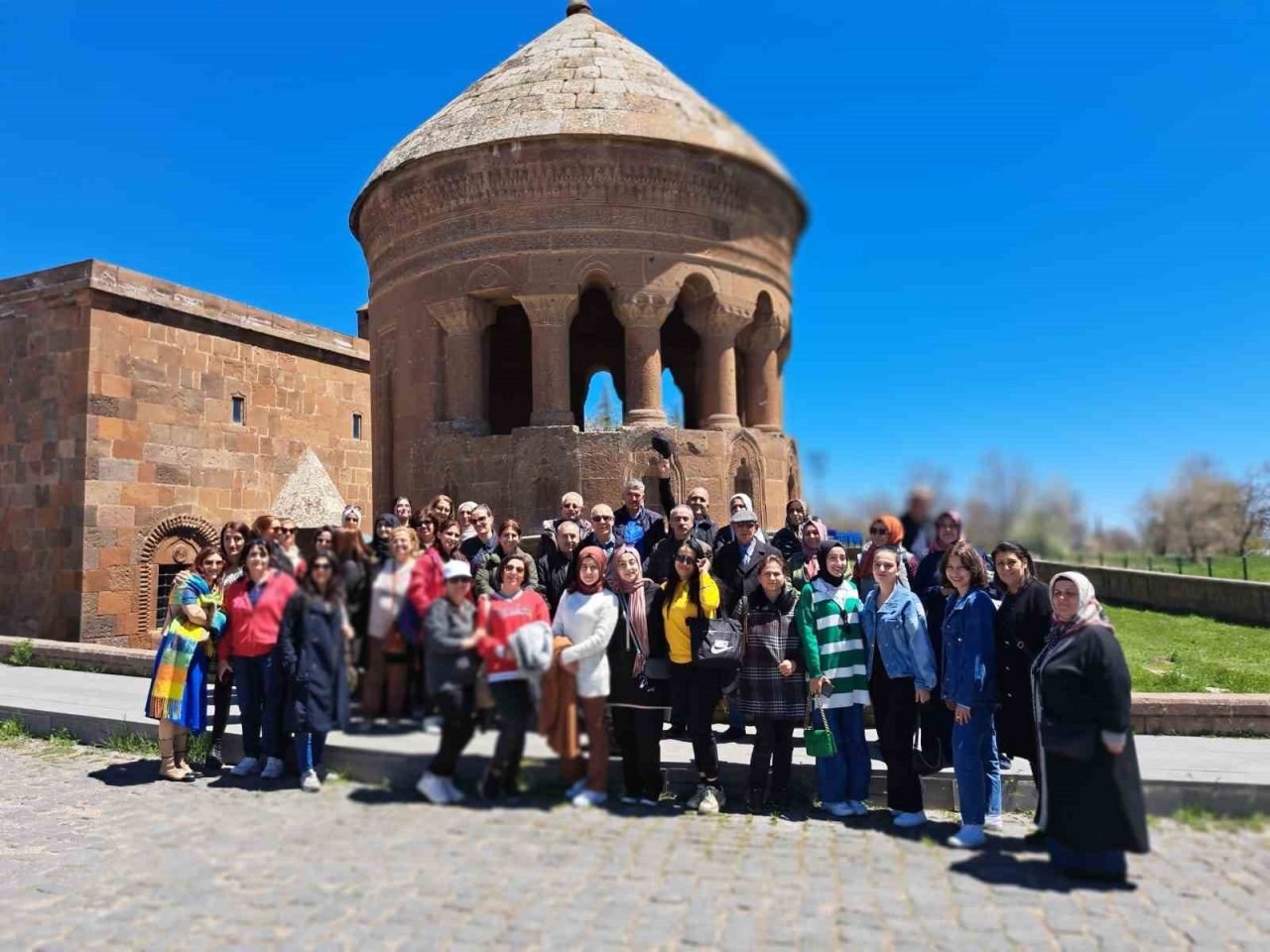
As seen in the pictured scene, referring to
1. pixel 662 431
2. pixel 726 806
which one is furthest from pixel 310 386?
pixel 726 806

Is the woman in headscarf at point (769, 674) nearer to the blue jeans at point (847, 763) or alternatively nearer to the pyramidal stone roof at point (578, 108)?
the blue jeans at point (847, 763)

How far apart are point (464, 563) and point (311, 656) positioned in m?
0.41

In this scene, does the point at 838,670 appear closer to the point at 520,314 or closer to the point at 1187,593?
the point at 520,314

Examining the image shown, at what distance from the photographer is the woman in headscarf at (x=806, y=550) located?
5.95m

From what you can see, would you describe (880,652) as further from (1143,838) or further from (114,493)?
(114,493)

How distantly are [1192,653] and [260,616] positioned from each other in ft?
42.1

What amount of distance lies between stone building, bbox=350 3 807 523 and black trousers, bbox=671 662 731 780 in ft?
20.3

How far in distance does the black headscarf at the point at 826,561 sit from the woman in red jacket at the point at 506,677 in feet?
11.4

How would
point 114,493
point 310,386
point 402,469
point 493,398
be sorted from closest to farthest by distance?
point 402,469 < point 114,493 < point 493,398 < point 310,386

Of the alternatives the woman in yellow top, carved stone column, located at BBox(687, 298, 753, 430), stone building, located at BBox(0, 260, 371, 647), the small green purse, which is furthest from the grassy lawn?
stone building, located at BBox(0, 260, 371, 647)

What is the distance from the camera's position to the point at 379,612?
2.04 meters

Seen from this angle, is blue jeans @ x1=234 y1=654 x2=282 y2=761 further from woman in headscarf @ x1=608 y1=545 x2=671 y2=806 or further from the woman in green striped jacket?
the woman in green striped jacket

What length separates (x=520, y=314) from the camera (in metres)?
15.0

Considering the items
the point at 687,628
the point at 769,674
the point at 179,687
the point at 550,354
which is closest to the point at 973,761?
the point at 769,674
